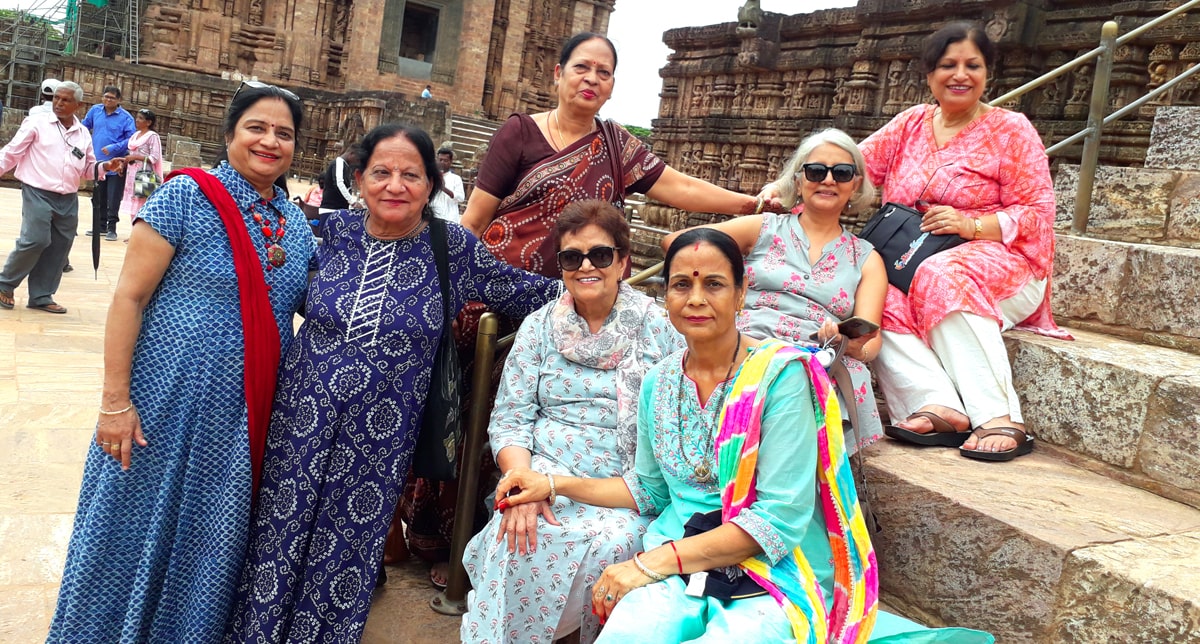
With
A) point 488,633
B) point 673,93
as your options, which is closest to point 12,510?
point 488,633

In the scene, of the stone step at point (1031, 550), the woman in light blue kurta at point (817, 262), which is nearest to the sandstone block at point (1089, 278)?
the stone step at point (1031, 550)

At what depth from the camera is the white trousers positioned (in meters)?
2.80

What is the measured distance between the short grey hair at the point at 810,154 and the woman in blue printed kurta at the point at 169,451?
1628 mm

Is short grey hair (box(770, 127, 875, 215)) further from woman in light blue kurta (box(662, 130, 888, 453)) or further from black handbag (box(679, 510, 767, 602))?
black handbag (box(679, 510, 767, 602))

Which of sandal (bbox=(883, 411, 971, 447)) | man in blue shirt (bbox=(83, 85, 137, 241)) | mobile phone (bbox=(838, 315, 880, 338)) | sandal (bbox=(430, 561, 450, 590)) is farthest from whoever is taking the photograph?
man in blue shirt (bbox=(83, 85, 137, 241))

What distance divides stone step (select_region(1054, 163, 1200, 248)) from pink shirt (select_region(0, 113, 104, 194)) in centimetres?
694

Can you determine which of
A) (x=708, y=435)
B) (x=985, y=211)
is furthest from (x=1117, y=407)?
(x=708, y=435)

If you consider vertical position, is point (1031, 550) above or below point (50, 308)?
above

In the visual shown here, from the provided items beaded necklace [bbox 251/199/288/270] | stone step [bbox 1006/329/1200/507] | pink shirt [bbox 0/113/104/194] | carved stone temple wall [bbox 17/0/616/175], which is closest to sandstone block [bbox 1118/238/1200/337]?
stone step [bbox 1006/329/1200/507]

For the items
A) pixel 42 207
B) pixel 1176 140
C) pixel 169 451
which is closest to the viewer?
pixel 169 451

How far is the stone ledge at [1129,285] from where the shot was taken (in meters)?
3.25

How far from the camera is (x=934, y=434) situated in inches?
109

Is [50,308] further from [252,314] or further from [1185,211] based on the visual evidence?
[1185,211]

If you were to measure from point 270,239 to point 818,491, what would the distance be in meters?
1.66
